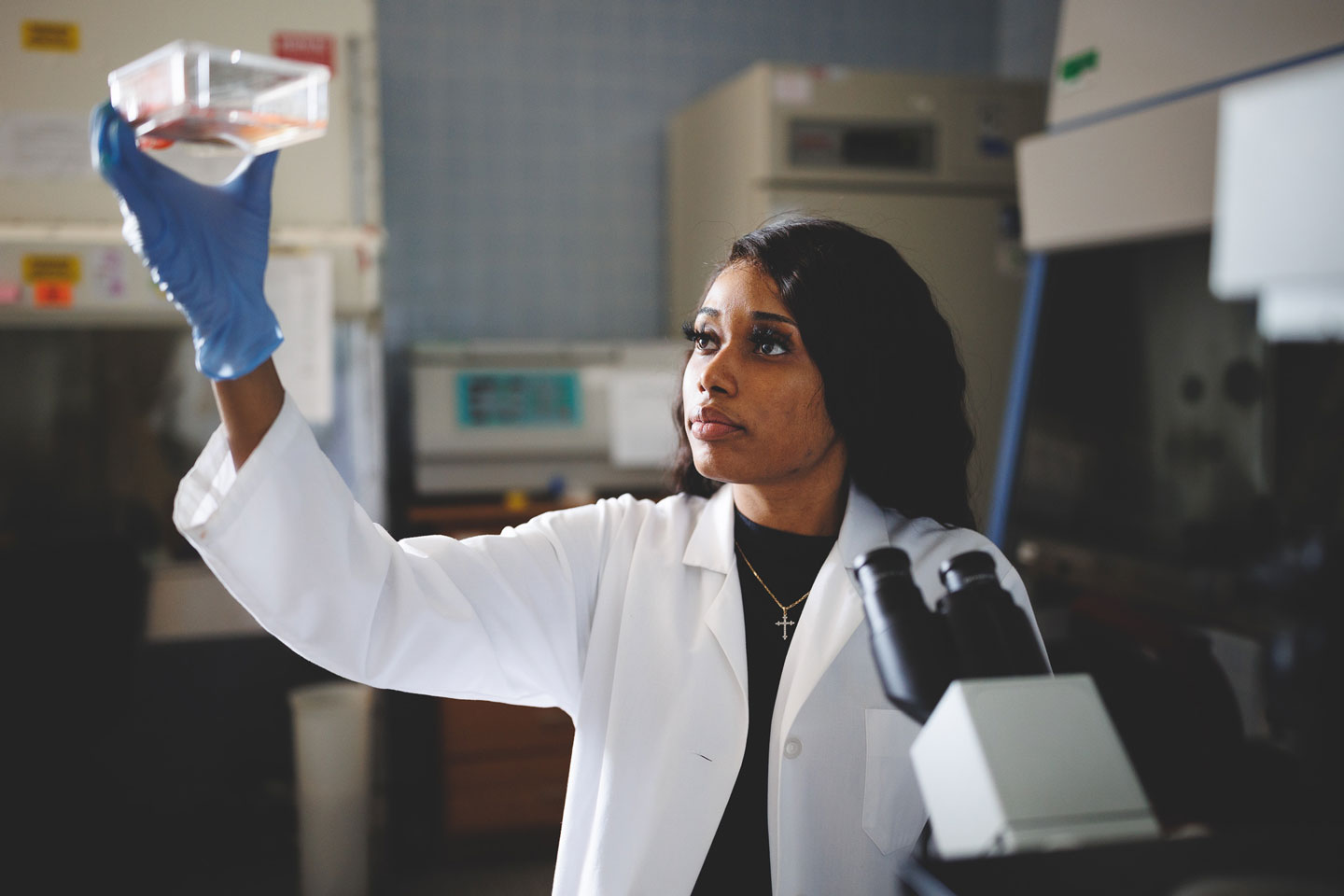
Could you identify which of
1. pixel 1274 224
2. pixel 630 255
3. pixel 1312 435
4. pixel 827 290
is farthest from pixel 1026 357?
pixel 630 255

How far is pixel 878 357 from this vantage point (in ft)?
4.34

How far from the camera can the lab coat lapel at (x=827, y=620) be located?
1.19 meters

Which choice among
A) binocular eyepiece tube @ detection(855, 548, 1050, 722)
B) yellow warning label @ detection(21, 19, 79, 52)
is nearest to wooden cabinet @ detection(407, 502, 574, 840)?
yellow warning label @ detection(21, 19, 79, 52)

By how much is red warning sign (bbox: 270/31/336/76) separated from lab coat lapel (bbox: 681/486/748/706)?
164 centimetres

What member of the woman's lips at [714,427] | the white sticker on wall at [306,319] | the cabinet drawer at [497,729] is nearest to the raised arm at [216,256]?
the woman's lips at [714,427]

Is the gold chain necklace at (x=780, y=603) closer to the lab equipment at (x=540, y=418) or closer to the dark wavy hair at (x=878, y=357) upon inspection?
the dark wavy hair at (x=878, y=357)

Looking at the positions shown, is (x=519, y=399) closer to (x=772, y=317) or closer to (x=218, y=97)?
(x=772, y=317)

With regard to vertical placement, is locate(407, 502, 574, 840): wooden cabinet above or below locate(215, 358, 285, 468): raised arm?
below

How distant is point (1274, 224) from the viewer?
1.28 m

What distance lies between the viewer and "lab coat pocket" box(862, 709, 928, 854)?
116 centimetres

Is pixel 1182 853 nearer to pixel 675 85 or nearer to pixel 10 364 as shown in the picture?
pixel 10 364

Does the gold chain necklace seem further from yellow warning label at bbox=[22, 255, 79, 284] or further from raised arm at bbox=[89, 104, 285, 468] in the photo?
yellow warning label at bbox=[22, 255, 79, 284]

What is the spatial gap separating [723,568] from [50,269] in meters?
1.84

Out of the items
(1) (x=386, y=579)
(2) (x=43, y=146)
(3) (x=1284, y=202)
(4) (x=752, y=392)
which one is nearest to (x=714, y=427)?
(4) (x=752, y=392)
